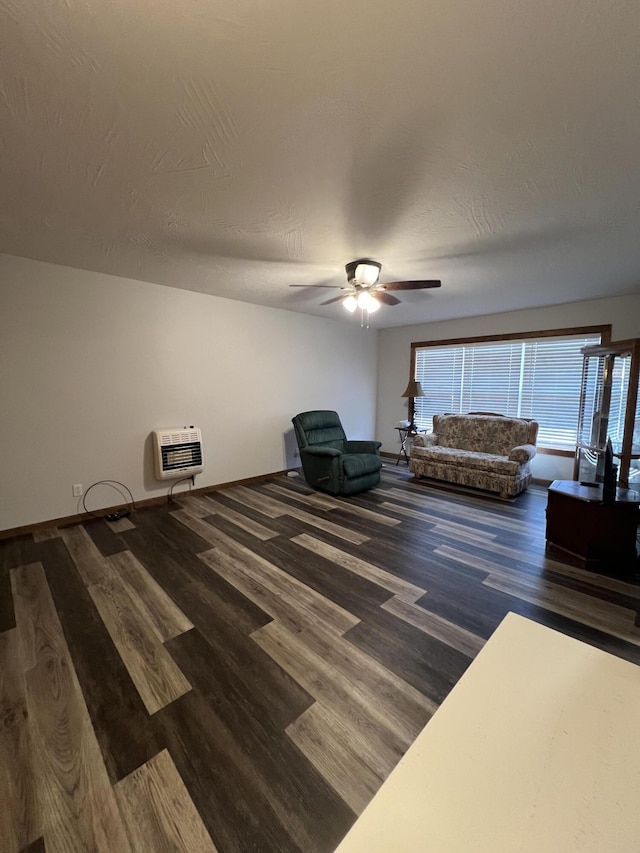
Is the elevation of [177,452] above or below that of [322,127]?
below

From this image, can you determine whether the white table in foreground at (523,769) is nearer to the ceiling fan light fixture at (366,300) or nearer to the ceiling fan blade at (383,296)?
the ceiling fan light fixture at (366,300)

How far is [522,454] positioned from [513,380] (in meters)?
1.34

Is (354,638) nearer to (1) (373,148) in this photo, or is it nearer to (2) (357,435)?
(1) (373,148)

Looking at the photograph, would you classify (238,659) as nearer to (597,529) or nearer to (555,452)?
(597,529)

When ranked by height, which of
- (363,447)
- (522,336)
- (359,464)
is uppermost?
(522,336)

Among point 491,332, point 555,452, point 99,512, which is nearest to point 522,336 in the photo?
point 491,332

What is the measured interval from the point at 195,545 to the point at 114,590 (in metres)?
0.71

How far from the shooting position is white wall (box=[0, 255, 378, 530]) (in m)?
3.10

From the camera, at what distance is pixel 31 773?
1.26 metres

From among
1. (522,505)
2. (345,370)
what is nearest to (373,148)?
(522,505)

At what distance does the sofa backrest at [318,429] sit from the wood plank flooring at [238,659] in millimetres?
1596

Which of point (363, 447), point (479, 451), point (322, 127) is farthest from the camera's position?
point (479, 451)

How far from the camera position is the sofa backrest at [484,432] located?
4.68 metres

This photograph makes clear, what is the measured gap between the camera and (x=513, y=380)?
5.05 metres
